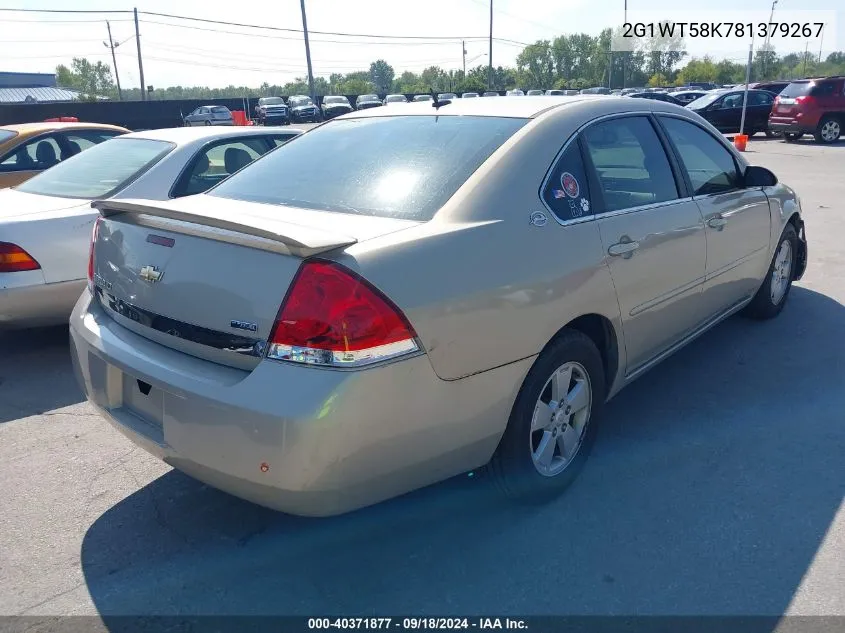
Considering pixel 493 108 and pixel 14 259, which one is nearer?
pixel 493 108

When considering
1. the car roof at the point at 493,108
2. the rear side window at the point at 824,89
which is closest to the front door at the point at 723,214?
the car roof at the point at 493,108

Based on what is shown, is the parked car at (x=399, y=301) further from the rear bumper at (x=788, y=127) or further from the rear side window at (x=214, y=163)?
the rear bumper at (x=788, y=127)

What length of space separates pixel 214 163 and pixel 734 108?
21.6 metres

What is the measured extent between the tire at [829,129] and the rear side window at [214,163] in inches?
761

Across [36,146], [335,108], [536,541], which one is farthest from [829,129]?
[335,108]

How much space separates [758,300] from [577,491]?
2799 millimetres

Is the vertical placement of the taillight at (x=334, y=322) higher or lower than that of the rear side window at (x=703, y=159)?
lower

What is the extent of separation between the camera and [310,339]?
7.23 ft

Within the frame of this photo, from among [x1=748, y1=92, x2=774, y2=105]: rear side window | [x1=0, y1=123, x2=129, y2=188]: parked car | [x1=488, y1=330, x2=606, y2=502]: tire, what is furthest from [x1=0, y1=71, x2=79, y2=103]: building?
[x1=488, y1=330, x2=606, y2=502]: tire

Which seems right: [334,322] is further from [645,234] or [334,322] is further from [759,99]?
[759,99]

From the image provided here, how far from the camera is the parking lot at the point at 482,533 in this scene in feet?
8.24

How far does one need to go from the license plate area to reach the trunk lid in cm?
17

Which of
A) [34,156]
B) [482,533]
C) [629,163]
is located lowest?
[482,533]

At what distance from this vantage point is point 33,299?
4.60m
